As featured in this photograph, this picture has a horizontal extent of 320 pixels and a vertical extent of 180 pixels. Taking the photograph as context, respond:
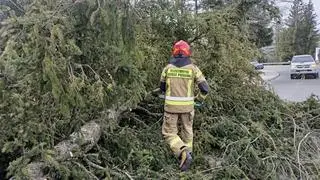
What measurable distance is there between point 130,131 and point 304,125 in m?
2.93

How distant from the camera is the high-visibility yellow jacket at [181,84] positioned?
19.8 ft

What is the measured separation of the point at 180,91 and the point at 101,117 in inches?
42.1

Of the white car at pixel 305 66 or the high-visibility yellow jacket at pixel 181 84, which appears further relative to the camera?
the white car at pixel 305 66

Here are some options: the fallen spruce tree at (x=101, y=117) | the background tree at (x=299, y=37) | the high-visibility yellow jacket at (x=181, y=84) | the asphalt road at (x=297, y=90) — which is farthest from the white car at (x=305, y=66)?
the background tree at (x=299, y=37)

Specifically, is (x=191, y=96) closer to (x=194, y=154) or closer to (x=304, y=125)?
(x=194, y=154)

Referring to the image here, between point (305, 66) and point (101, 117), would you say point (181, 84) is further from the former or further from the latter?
point (305, 66)

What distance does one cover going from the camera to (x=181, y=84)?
607cm

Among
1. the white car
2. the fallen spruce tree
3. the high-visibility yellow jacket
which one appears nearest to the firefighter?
the high-visibility yellow jacket

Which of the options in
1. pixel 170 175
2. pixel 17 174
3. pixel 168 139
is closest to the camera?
pixel 17 174

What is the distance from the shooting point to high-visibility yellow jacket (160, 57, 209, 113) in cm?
604

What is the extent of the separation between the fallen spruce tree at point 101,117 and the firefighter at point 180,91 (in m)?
0.24

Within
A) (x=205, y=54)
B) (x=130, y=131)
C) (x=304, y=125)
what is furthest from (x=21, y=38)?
(x=304, y=125)

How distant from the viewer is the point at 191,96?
610 cm

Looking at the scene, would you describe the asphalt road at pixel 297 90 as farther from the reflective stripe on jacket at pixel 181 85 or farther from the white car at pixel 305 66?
the reflective stripe on jacket at pixel 181 85
